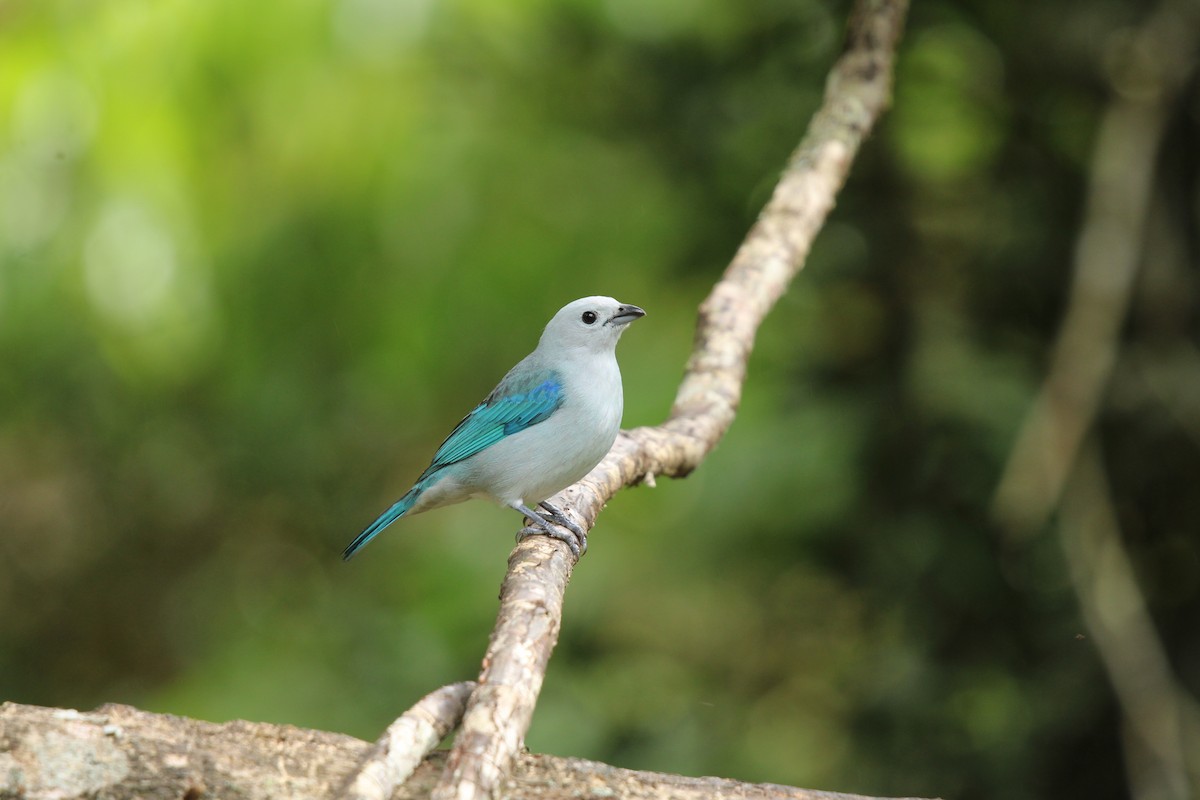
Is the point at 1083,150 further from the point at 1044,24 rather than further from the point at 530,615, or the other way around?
the point at 530,615

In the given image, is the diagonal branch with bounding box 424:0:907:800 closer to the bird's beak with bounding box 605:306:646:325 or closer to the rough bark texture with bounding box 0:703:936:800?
the rough bark texture with bounding box 0:703:936:800

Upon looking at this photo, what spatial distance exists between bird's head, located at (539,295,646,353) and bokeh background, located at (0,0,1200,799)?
110 cm

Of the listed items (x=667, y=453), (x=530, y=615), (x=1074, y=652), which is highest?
(x=1074, y=652)

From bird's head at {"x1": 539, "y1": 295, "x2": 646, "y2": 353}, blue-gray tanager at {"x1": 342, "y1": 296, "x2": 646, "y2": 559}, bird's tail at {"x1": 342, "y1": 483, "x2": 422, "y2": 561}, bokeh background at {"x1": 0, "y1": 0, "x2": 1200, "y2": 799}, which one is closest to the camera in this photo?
blue-gray tanager at {"x1": 342, "y1": 296, "x2": 646, "y2": 559}

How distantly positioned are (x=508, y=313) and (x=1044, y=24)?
8.81 ft

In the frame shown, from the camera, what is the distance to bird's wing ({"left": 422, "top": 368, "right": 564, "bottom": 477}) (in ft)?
12.2

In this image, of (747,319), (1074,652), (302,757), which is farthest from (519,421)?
(1074,652)

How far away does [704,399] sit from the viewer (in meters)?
3.97

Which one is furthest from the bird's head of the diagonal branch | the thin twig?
the thin twig

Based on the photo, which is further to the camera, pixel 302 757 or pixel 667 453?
pixel 667 453

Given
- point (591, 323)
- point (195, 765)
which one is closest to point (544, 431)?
point (591, 323)

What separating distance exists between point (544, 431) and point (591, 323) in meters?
0.61

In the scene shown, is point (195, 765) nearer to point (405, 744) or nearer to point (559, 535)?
point (405, 744)

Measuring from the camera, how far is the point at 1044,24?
17.2 feet
